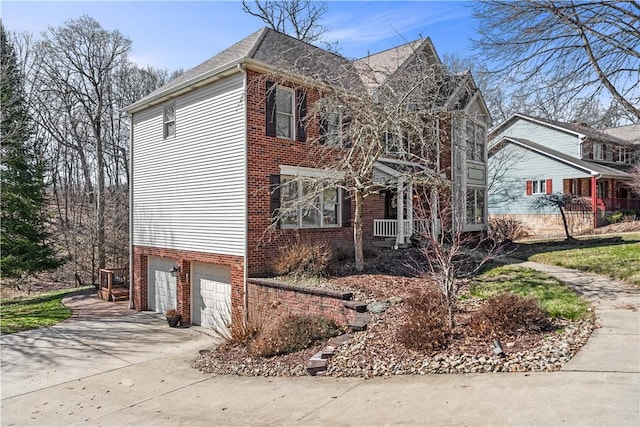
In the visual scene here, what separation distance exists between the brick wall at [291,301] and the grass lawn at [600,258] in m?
7.16

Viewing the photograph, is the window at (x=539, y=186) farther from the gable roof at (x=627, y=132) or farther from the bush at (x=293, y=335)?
the bush at (x=293, y=335)

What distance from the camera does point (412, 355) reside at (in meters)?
6.30

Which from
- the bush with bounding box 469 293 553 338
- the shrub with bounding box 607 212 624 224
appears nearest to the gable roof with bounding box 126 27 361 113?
the bush with bounding box 469 293 553 338

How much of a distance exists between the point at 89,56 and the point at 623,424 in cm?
2990

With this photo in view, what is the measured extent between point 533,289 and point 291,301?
5707 millimetres

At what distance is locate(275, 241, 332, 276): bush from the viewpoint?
1077 cm

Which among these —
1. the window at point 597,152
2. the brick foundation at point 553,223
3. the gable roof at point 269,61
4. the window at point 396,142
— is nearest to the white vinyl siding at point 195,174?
the gable roof at point 269,61

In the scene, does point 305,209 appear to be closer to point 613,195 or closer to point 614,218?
point 614,218

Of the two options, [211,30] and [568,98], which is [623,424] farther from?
[211,30]

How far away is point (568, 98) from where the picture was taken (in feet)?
38.1

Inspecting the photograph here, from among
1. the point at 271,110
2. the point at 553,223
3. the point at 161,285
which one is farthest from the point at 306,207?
the point at 553,223

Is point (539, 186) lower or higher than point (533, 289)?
higher

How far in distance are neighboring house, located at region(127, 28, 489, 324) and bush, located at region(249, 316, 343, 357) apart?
3.07 meters

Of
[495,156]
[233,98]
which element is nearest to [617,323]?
[233,98]
